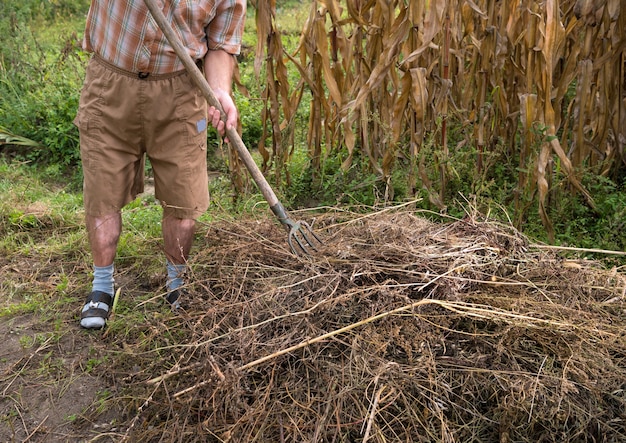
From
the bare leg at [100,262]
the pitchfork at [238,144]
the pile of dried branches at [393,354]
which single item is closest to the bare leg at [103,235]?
the bare leg at [100,262]

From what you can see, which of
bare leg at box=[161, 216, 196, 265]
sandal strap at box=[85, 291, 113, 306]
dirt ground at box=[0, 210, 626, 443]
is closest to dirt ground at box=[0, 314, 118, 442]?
dirt ground at box=[0, 210, 626, 443]

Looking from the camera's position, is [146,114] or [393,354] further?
[146,114]

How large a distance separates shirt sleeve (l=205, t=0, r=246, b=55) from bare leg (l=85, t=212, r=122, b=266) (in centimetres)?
90

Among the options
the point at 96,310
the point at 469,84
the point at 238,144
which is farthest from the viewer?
the point at 469,84

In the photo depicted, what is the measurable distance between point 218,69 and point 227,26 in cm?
19

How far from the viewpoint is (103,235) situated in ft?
9.68

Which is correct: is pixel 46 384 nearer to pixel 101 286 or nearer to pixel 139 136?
pixel 101 286

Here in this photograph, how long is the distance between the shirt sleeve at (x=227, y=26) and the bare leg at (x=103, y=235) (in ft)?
2.95

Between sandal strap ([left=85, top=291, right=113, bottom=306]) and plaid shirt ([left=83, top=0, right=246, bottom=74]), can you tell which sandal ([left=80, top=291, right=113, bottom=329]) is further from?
plaid shirt ([left=83, top=0, right=246, bottom=74])

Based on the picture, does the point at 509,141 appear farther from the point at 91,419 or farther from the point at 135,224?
the point at 91,419

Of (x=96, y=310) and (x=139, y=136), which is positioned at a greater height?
(x=139, y=136)

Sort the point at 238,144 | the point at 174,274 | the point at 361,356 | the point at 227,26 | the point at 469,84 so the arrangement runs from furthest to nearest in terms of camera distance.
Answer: the point at 469,84 → the point at 174,274 → the point at 227,26 → the point at 238,144 → the point at 361,356

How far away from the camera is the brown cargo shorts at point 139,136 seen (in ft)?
9.00

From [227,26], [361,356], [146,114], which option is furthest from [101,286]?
[361,356]
